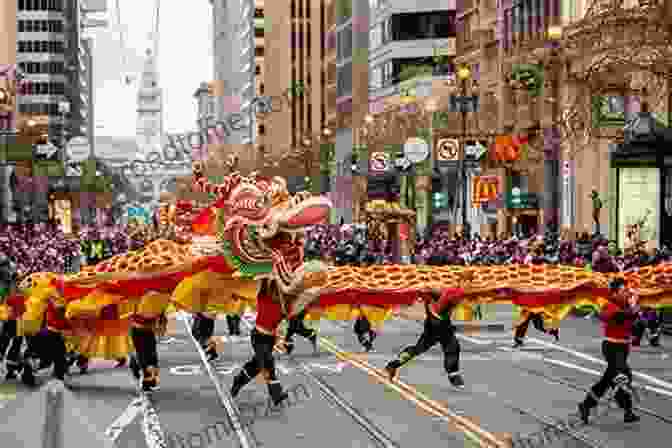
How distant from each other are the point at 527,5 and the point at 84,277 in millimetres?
46031

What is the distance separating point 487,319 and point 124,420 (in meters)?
19.5

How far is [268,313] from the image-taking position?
687 inches

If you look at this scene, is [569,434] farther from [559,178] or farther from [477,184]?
[477,184]

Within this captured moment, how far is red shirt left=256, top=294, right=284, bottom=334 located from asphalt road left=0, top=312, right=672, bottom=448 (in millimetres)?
997

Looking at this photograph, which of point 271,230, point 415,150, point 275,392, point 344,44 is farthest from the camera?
point 344,44

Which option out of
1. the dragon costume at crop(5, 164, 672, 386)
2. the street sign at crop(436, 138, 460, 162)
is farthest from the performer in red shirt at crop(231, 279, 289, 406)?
the street sign at crop(436, 138, 460, 162)

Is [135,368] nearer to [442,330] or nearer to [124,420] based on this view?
[124,420]

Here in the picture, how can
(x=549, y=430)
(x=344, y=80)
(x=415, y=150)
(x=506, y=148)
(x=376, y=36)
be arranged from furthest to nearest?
(x=344, y=80) < (x=376, y=36) < (x=415, y=150) < (x=506, y=148) < (x=549, y=430)

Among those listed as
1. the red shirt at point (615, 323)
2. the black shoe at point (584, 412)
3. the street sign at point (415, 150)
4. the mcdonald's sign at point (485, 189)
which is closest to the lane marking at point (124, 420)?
the black shoe at point (584, 412)

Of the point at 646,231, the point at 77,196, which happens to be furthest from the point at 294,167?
the point at 646,231

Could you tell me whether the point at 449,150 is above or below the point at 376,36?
below

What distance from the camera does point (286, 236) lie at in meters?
17.6

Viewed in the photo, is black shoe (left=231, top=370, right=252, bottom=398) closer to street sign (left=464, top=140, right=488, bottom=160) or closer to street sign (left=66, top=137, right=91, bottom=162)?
street sign (left=464, top=140, right=488, bottom=160)

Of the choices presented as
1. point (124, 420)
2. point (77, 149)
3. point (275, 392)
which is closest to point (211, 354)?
point (275, 392)
